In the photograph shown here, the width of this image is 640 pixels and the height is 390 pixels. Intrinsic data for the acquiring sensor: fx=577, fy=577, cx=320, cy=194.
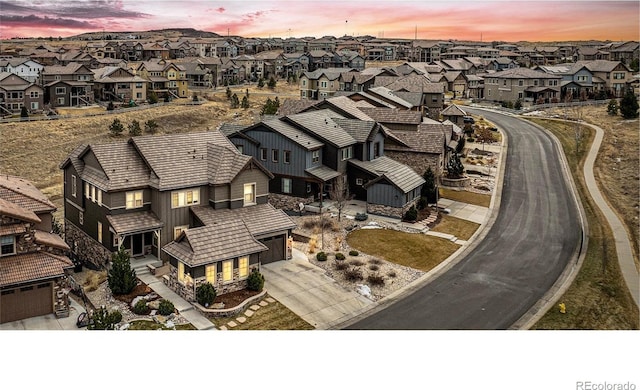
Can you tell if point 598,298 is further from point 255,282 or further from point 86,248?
point 86,248

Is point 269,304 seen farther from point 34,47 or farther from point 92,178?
point 34,47

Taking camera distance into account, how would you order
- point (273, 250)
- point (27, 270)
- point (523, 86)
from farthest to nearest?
1. point (523, 86)
2. point (273, 250)
3. point (27, 270)

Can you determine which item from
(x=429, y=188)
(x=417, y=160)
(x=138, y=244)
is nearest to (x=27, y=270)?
(x=138, y=244)

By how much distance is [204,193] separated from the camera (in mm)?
27000

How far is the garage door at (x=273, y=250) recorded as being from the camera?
26.3m

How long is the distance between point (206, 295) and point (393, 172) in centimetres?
1852

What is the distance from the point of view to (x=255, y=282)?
74.5 feet

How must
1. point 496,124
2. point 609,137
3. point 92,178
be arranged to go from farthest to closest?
point 496,124 → point 609,137 → point 92,178

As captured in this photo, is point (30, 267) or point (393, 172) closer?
point (30, 267)

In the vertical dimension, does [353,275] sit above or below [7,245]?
below

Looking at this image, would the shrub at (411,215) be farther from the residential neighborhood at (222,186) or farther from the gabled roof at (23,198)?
the gabled roof at (23,198)

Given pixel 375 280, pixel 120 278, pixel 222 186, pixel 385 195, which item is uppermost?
pixel 222 186

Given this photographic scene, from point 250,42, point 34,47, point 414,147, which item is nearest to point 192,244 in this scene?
point 414,147

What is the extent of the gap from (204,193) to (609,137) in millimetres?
41689
